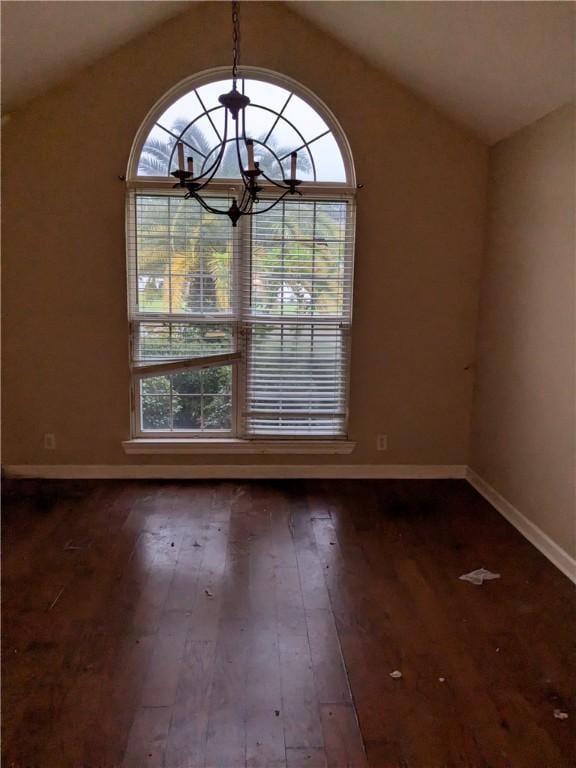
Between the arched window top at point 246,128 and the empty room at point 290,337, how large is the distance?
0.02 metres

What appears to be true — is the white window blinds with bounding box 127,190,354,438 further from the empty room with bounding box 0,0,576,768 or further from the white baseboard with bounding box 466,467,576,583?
the white baseboard with bounding box 466,467,576,583

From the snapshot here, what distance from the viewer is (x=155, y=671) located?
2.00m

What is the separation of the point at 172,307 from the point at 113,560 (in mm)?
1779

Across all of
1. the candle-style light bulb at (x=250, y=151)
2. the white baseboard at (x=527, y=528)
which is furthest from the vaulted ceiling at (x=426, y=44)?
the white baseboard at (x=527, y=528)

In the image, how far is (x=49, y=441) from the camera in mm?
3861

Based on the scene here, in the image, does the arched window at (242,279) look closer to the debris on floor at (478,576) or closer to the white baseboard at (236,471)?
the white baseboard at (236,471)

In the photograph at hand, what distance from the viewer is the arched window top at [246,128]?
3613 millimetres

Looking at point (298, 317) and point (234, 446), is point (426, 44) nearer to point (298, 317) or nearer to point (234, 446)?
point (298, 317)

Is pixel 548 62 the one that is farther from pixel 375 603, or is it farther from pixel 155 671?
pixel 155 671

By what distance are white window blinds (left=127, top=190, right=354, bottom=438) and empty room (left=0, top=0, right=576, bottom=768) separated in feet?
0.06

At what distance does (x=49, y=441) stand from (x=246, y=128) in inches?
104

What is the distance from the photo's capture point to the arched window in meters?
3.64

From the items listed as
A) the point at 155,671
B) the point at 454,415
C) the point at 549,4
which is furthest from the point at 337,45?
the point at 155,671

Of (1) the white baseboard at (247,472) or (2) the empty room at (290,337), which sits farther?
(1) the white baseboard at (247,472)
